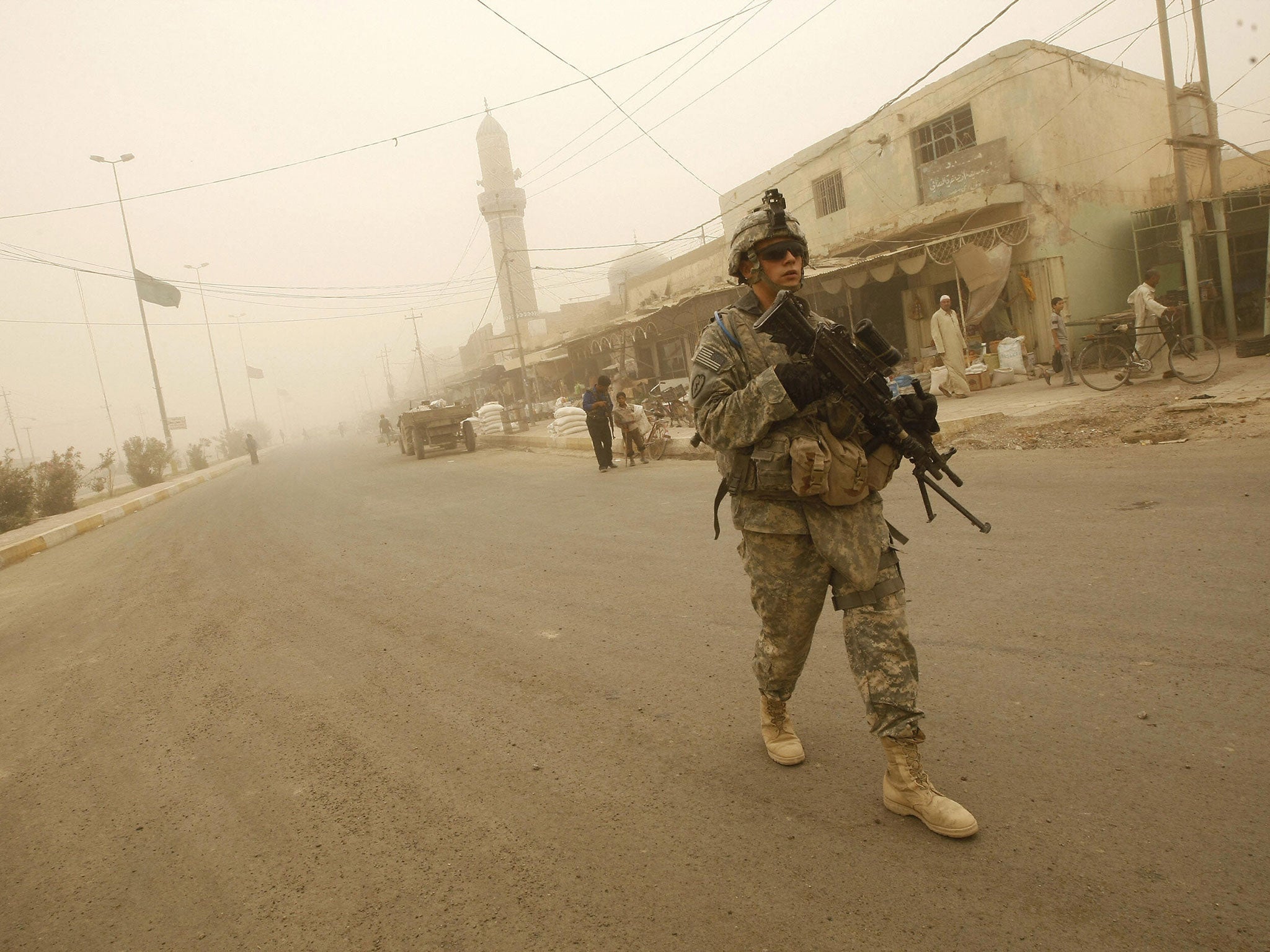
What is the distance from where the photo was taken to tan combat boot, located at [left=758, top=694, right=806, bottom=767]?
2.55m

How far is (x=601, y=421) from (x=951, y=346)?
→ 20.1 feet

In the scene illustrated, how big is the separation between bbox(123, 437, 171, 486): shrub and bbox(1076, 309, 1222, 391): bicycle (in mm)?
29803

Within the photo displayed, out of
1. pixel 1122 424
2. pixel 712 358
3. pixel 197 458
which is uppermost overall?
pixel 197 458

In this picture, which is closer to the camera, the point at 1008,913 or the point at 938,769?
the point at 1008,913

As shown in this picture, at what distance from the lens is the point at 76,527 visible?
1505 cm

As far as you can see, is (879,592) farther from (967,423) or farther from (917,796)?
(967,423)

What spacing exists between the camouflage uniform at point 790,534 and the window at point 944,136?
625 inches

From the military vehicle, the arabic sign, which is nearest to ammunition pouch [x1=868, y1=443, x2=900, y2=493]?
the arabic sign

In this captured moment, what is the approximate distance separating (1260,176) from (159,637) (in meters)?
22.7

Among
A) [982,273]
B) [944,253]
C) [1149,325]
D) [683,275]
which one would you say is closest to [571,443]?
[944,253]

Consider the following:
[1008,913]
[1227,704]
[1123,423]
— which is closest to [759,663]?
[1008,913]

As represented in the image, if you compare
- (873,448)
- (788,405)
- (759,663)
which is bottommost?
(759,663)

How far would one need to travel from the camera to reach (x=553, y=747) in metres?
2.92

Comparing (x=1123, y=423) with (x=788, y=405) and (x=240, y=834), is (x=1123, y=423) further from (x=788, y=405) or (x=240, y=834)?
(x=240, y=834)
